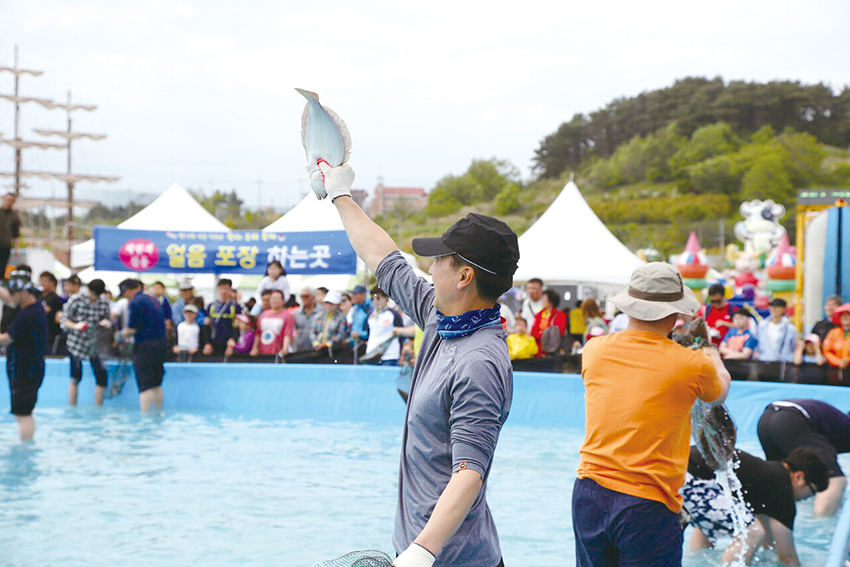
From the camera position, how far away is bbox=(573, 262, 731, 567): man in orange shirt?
2693 millimetres

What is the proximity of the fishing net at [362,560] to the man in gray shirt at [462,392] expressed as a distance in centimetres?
11

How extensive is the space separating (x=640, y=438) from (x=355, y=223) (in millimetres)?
1233

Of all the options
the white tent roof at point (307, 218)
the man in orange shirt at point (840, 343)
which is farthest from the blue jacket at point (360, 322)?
the man in orange shirt at point (840, 343)

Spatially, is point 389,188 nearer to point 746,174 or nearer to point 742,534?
point 746,174

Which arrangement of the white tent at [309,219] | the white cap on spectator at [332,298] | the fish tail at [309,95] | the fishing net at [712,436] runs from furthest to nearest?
the white tent at [309,219]
the white cap on spectator at [332,298]
the fishing net at [712,436]
the fish tail at [309,95]

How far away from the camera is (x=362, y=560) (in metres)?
1.69

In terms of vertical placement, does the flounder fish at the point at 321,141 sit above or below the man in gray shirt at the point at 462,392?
above

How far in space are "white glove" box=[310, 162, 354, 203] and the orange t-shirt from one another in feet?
3.87

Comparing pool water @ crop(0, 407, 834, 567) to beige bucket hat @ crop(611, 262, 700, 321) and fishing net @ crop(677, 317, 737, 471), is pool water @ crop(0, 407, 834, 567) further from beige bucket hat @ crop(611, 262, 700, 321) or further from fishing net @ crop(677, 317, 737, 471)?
beige bucket hat @ crop(611, 262, 700, 321)

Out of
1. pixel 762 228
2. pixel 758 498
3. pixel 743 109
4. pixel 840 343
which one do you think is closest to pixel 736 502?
pixel 758 498

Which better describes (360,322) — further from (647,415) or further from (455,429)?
(455,429)

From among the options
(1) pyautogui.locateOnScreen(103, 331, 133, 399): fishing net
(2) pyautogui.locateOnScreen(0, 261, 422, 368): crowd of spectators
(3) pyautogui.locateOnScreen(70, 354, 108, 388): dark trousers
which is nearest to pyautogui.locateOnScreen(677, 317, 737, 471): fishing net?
(2) pyautogui.locateOnScreen(0, 261, 422, 368): crowd of spectators

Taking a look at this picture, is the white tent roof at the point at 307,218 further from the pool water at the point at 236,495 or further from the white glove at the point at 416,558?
the white glove at the point at 416,558

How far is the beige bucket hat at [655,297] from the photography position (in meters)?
2.89
